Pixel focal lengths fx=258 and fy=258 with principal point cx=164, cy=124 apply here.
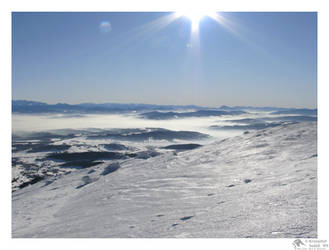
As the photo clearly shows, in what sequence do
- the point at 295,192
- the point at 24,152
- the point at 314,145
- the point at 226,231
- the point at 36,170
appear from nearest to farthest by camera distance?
the point at 226,231
the point at 295,192
the point at 314,145
the point at 36,170
the point at 24,152

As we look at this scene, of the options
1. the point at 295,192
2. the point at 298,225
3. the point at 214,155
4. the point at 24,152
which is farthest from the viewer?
the point at 24,152

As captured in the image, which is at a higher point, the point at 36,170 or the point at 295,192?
the point at 295,192

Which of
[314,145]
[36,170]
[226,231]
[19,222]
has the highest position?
[314,145]
